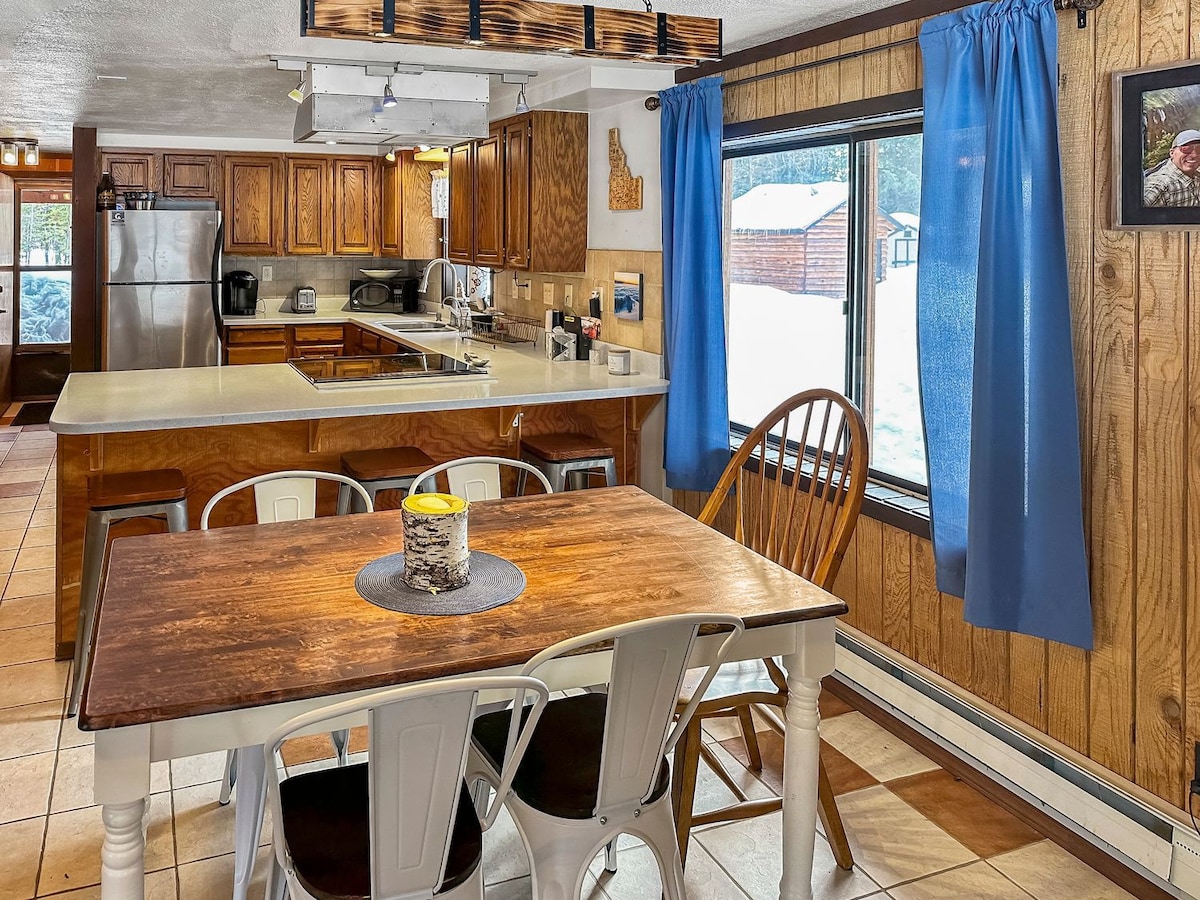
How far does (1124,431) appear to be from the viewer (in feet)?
7.89

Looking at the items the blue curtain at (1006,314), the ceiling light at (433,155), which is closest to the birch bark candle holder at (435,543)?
the blue curtain at (1006,314)

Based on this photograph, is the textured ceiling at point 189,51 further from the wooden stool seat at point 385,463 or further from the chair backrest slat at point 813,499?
the wooden stool seat at point 385,463

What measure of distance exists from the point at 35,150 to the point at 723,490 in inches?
283

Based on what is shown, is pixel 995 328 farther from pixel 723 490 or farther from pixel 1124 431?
A: pixel 723 490

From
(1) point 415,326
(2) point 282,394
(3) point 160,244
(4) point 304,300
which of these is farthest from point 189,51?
(4) point 304,300

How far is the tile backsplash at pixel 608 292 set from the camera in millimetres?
4492

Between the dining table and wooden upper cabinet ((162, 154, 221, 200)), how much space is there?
5.31m

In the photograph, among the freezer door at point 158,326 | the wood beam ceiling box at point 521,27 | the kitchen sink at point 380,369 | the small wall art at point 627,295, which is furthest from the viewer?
the freezer door at point 158,326

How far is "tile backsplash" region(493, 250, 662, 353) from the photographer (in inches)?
177

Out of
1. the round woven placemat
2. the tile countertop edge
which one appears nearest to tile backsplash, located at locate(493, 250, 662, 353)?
the tile countertop edge

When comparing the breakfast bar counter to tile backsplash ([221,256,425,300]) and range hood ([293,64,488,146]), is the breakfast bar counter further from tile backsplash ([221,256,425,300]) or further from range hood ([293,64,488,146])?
tile backsplash ([221,256,425,300])

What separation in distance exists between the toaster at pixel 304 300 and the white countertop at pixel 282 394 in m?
2.92

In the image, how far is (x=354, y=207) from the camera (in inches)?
297

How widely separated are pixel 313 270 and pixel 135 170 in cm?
142
